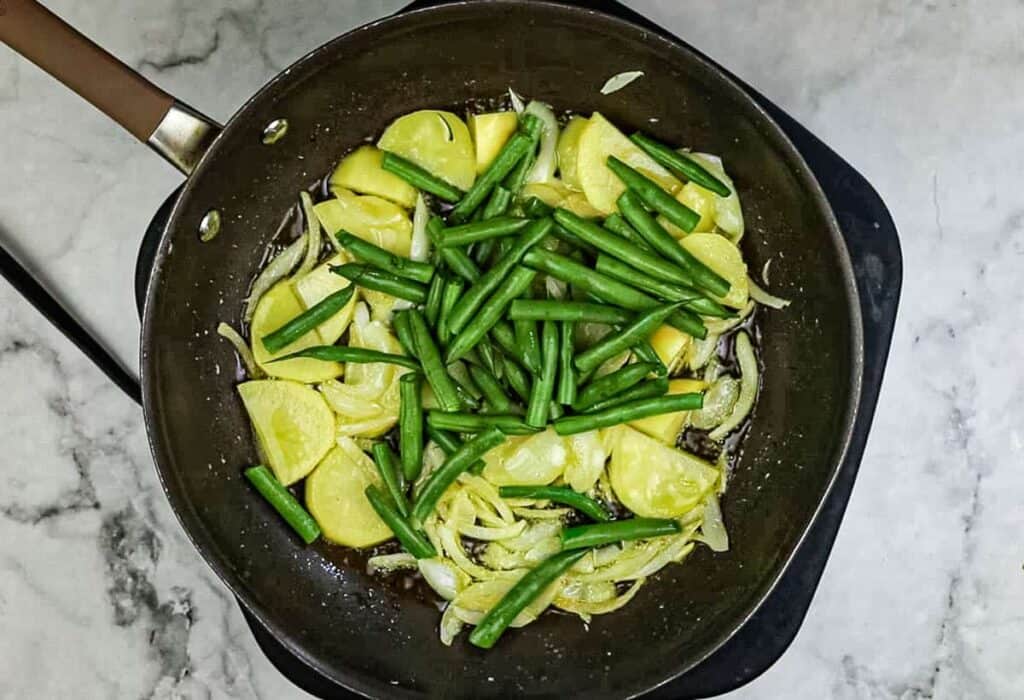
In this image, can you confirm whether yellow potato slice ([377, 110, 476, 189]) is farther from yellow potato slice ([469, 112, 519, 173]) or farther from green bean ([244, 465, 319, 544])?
green bean ([244, 465, 319, 544])

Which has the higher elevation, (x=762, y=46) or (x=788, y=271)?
(x=762, y=46)

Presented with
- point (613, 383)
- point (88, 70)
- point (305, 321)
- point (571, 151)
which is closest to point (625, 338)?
point (613, 383)

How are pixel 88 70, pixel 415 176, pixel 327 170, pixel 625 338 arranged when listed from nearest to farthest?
1. pixel 88 70
2. pixel 625 338
3. pixel 415 176
4. pixel 327 170

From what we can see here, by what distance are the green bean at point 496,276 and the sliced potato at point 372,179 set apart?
27 centimetres

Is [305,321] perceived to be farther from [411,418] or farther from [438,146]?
[438,146]

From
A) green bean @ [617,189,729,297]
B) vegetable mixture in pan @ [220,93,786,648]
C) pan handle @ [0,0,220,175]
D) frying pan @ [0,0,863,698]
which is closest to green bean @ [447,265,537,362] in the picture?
vegetable mixture in pan @ [220,93,786,648]

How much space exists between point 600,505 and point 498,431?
1.03ft

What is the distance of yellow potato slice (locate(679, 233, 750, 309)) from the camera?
2.08m

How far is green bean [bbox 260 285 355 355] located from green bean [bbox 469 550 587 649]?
665 mm

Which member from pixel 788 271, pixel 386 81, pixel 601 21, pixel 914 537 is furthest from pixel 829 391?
pixel 386 81

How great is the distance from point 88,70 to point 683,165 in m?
1.11

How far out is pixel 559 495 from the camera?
6.93 ft

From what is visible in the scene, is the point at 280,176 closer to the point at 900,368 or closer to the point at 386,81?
the point at 386,81

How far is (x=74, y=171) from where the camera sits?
7.56 feet
